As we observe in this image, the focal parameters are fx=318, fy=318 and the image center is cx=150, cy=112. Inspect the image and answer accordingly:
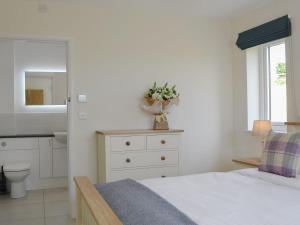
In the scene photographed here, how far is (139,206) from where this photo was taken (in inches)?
66.3

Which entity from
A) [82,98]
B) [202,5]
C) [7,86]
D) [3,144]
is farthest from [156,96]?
[7,86]

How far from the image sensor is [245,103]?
4211 mm

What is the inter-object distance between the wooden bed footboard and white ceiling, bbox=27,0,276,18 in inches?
90.7

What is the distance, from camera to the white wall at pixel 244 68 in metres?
3.37

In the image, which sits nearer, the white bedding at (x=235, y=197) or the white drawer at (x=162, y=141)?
the white bedding at (x=235, y=197)

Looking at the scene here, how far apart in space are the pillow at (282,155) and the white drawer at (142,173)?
4.11ft

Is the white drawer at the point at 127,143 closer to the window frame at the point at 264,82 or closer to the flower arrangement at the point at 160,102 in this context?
the flower arrangement at the point at 160,102

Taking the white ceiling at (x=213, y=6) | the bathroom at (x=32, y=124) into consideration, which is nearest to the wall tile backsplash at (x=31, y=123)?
the bathroom at (x=32, y=124)

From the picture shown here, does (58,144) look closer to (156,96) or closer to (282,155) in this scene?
(156,96)

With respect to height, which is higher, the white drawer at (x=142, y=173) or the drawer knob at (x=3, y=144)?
the drawer knob at (x=3, y=144)

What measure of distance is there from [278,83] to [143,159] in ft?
6.17

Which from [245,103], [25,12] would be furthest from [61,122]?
[245,103]

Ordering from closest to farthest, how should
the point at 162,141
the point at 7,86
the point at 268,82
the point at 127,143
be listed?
the point at 127,143, the point at 162,141, the point at 268,82, the point at 7,86

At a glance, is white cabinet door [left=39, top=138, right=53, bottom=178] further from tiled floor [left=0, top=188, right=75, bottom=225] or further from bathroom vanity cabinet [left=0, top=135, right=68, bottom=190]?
tiled floor [left=0, top=188, right=75, bottom=225]
